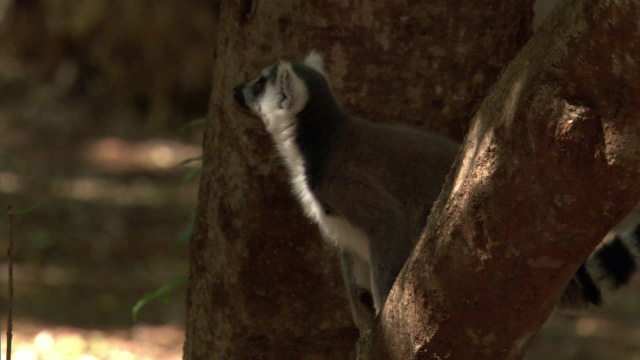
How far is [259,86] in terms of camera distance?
11.3 feet

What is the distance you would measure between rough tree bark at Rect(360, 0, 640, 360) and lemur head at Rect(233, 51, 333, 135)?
112cm

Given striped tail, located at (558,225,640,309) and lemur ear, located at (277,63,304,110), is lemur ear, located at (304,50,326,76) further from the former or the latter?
striped tail, located at (558,225,640,309)

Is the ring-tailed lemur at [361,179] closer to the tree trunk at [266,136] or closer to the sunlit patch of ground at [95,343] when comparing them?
the tree trunk at [266,136]

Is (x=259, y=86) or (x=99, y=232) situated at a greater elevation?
(x=259, y=86)

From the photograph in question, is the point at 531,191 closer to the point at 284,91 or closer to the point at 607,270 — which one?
the point at 607,270

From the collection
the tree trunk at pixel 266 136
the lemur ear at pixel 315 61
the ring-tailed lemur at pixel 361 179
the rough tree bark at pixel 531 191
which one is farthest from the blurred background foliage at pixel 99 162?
the rough tree bark at pixel 531 191

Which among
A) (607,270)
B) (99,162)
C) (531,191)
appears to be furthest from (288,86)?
(99,162)

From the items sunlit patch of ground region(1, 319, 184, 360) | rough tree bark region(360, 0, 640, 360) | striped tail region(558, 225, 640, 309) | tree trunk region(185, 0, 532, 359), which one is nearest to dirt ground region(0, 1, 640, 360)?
sunlit patch of ground region(1, 319, 184, 360)

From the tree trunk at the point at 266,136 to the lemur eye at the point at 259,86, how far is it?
0.14 meters

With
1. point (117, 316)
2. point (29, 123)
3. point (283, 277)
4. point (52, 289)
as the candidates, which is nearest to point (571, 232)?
point (283, 277)

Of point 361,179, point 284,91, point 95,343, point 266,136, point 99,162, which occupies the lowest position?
point 95,343

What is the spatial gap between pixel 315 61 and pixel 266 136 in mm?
330

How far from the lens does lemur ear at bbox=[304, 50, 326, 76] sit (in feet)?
11.3

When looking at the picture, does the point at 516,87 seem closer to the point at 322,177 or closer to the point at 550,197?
the point at 550,197
